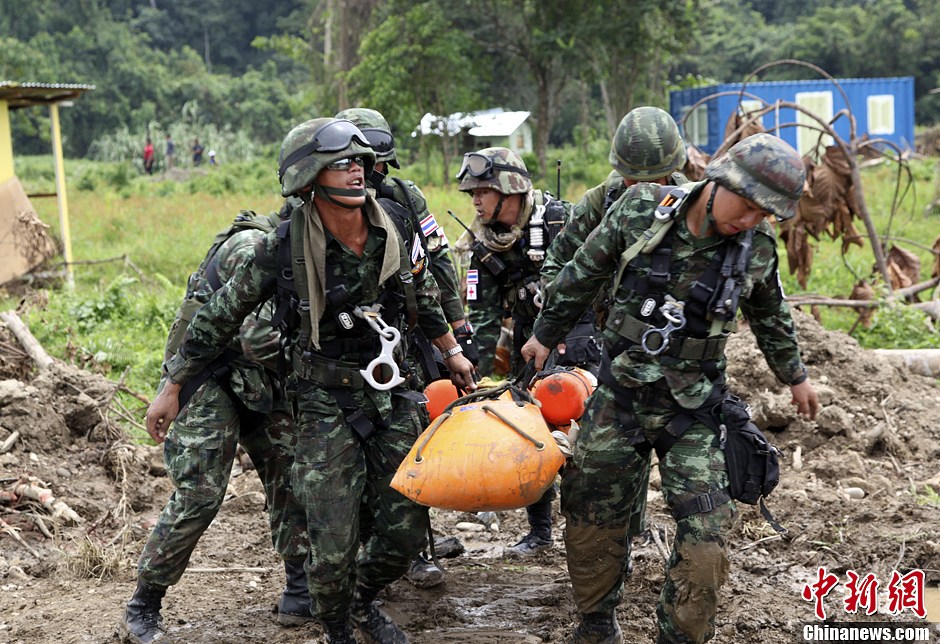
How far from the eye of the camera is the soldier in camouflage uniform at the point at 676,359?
3.71 metres

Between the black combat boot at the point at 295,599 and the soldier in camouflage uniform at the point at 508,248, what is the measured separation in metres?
1.31

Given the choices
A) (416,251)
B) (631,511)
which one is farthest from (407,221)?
(631,511)

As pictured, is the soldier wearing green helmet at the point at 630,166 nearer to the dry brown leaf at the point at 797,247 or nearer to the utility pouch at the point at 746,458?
the utility pouch at the point at 746,458

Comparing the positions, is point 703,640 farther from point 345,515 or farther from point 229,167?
point 229,167

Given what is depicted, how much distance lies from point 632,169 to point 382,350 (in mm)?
1632

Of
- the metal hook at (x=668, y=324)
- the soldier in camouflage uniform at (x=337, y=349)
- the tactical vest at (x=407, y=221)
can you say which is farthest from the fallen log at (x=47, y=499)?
the metal hook at (x=668, y=324)

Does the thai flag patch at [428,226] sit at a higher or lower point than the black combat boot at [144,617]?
higher

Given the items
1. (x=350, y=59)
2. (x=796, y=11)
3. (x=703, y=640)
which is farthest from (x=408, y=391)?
(x=796, y=11)

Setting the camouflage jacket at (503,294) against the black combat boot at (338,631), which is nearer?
the black combat boot at (338,631)

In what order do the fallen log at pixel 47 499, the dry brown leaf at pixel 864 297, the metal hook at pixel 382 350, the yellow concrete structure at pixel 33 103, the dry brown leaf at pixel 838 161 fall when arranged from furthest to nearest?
the yellow concrete structure at pixel 33 103
the dry brown leaf at pixel 864 297
the dry brown leaf at pixel 838 161
the fallen log at pixel 47 499
the metal hook at pixel 382 350

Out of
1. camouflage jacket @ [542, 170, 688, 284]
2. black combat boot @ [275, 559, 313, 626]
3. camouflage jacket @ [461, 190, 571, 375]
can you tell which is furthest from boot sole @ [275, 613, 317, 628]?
camouflage jacket @ [542, 170, 688, 284]

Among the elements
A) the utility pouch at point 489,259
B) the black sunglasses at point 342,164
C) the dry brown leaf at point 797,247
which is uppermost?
the black sunglasses at point 342,164

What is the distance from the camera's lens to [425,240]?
468 centimetres

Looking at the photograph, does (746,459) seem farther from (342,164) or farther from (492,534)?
(492,534)
